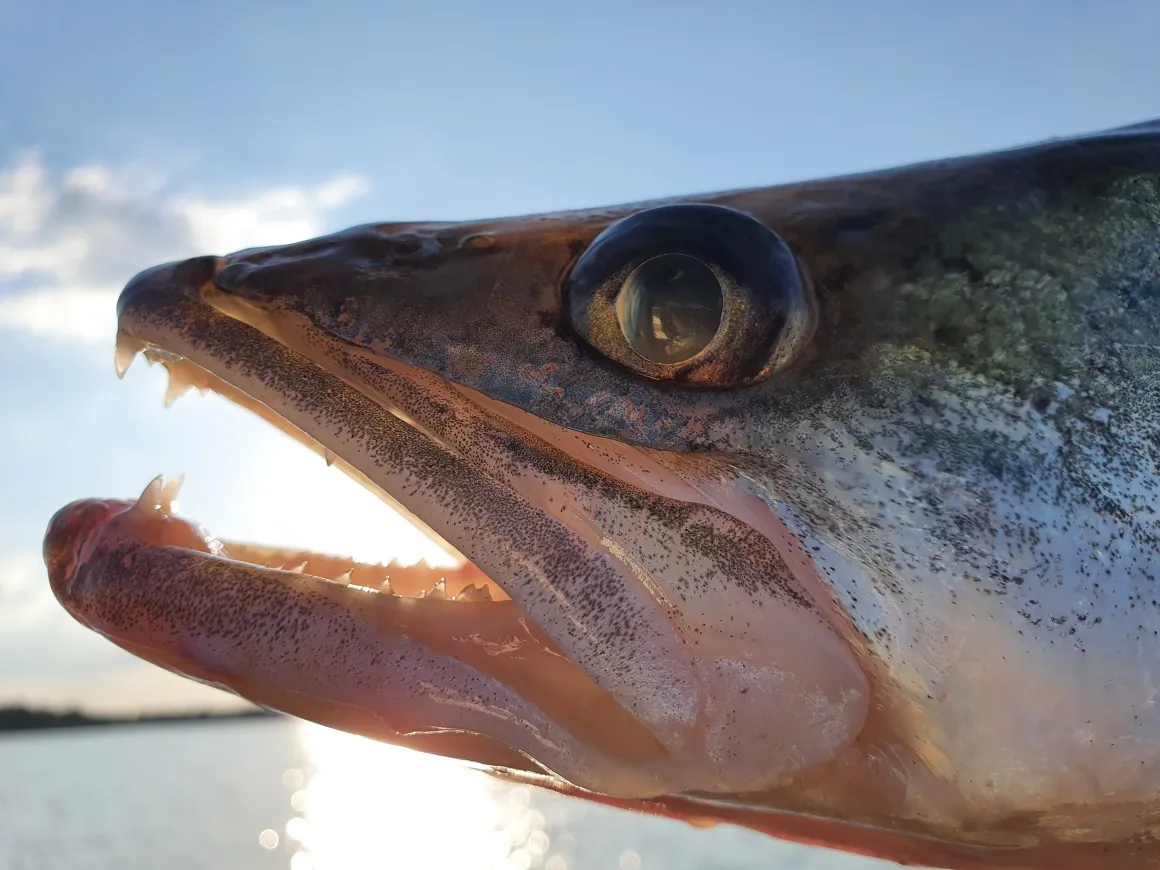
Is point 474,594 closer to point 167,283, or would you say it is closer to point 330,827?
point 167,283

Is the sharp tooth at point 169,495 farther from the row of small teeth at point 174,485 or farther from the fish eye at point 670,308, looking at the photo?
the fish eye at point 670,308

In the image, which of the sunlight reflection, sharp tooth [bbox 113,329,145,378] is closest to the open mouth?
sharp tooth [bbox 113,329,145,378]

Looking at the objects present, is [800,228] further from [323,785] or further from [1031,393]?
[323,785]

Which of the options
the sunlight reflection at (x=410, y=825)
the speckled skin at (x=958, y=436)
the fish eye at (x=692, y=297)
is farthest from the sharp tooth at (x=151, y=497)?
the sunlight reflection at (x=410, y=825)

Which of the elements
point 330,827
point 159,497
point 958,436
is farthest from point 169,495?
point 330,827

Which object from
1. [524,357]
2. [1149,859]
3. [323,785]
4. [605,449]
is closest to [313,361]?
[524,357]

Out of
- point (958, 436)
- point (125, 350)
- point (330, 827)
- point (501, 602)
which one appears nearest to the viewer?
point (958, 436)
